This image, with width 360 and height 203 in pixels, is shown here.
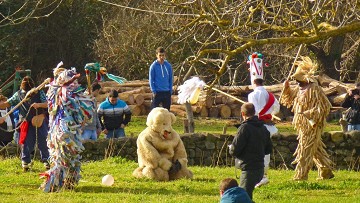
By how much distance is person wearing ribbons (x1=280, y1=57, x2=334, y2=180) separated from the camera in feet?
51.2

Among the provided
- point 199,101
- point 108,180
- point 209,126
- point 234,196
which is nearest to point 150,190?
point 108,180

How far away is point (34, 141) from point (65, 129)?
9.42ft

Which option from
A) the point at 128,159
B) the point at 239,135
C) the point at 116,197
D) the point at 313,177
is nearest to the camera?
the point at 239,135

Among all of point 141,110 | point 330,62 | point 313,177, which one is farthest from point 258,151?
point 141,110

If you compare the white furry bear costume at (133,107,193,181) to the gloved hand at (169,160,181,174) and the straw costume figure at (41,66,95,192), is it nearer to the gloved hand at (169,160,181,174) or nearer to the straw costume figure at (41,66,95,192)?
the gloved hand at (169,160,181,174)

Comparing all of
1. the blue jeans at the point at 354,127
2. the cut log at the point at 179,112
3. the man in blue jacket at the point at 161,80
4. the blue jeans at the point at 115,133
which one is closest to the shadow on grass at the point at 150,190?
the blue jeans at the point at 115,133

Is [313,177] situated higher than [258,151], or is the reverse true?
Result: [258,151]

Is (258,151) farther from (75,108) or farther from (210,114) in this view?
(210,114)

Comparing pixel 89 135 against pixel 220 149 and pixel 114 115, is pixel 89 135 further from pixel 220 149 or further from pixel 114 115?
pixel 220 149

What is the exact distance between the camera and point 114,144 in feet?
63.7

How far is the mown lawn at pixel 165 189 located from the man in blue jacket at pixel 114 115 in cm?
280

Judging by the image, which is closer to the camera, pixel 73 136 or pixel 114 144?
pixel 73 136

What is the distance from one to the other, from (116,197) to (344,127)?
8477 millimetres

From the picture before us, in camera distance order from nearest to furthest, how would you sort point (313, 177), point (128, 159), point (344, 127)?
point (313, 177)
point (128, 159)
point (344, 127)
